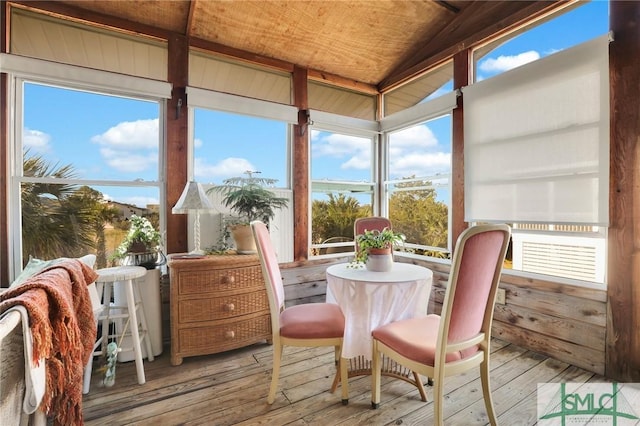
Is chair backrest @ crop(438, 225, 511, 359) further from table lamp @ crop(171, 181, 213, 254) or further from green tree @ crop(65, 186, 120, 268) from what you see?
green tree @ crop(65, 186, 120, 268)

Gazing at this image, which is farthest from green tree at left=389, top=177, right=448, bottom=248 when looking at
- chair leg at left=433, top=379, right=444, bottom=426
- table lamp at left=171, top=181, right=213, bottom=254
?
table lamp at left=171, top=181, right=213, bottom=254

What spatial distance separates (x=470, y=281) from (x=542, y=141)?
1.67m

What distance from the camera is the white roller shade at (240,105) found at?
2730mm

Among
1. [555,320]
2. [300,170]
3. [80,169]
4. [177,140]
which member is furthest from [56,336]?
[555,320]

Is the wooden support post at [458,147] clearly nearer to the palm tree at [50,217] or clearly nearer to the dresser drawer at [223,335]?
the dresser drawer at [223,335]

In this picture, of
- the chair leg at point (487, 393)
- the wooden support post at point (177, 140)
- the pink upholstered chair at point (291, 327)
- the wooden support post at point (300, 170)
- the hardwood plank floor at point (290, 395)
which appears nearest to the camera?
the chair leg at point (487, 393)

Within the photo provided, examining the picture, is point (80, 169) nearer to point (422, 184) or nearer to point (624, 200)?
point (422, 184)

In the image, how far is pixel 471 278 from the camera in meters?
1.35

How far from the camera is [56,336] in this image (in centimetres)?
102

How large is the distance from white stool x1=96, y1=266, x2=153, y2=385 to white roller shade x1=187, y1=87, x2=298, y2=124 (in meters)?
1.55

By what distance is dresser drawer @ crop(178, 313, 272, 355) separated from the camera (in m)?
2.26

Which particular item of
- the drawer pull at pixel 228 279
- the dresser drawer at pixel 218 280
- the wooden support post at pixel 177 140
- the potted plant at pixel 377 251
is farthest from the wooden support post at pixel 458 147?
the wooden support post at pixel 177 140

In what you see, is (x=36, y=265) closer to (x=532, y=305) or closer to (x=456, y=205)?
(x=456, y=205)

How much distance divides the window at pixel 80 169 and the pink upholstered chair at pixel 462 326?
227cm
